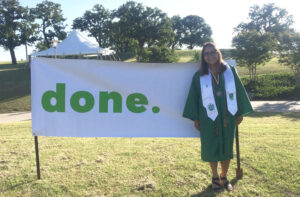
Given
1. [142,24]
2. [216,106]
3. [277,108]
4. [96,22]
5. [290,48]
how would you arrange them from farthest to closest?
1. [96,22]
2. [142,24]
3. [290,48]
4. [277,108]
5. [216,106]

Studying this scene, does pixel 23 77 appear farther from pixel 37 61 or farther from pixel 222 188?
pixel 222 188

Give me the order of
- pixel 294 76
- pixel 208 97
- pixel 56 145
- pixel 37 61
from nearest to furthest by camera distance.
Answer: pixel 208 97 → pixel 37 61 → pixel 56 145 → pixel 294 76

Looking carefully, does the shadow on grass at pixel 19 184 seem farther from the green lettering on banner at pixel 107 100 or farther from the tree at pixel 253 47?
the tree at pixel 253 47

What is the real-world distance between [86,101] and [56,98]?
40 cm

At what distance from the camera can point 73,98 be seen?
339 centimetres

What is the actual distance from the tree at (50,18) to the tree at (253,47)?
36.4 meters

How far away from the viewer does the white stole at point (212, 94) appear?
2.79 m

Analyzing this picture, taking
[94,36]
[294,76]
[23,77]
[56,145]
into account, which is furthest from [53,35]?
[56,145]

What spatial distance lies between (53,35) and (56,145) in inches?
1833

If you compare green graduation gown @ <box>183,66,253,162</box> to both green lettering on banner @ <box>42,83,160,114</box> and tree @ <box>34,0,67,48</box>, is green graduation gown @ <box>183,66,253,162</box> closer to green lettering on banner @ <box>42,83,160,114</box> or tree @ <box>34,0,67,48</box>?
green lettering on banner @ <box>42,83,160,114</box>

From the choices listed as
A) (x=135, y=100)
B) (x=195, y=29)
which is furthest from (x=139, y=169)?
(x=195, y=29)

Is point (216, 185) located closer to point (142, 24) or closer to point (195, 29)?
point (142, 24)

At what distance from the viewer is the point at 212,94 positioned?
2805mm

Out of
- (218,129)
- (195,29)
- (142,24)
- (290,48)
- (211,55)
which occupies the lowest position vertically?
(218,129)
